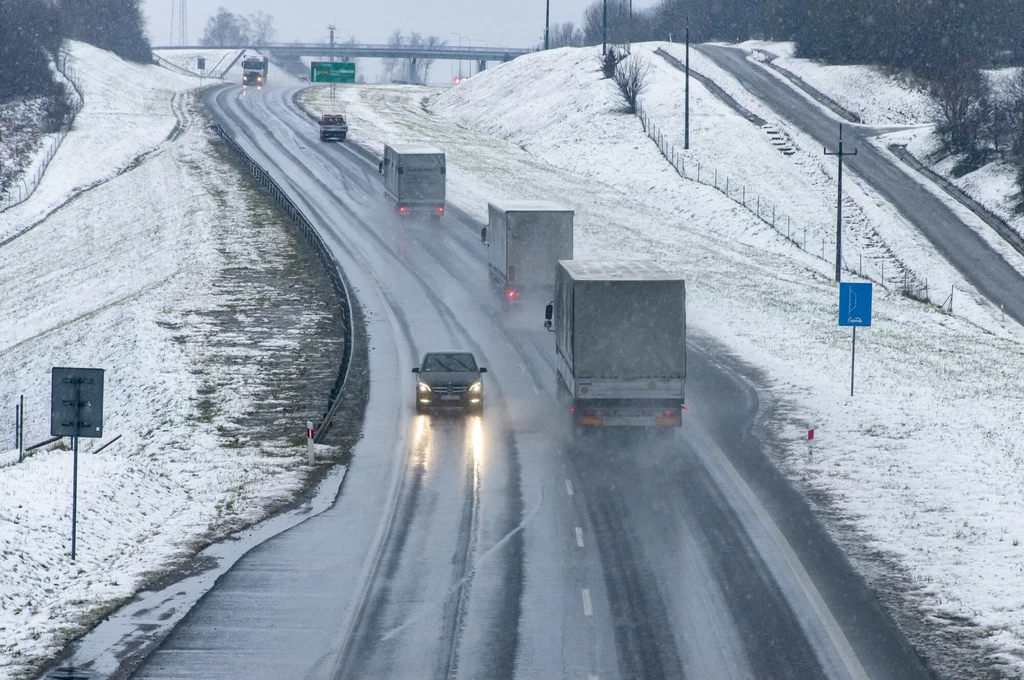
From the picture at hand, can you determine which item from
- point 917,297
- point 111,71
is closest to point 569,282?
point 917,297

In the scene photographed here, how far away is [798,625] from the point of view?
1622 cm

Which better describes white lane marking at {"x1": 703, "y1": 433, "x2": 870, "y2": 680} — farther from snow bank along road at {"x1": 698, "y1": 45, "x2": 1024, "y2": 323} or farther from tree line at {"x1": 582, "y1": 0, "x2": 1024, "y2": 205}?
tree line at {"x1": 582, "y1": 0, "x2": 1024, "y2": 205}

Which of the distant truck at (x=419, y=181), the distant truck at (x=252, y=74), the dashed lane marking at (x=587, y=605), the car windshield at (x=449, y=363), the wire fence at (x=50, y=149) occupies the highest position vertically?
the distant truck at (x=252, y=74)

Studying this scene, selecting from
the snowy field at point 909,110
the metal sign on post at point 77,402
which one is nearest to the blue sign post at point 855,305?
the metal sign on post at point 77,402

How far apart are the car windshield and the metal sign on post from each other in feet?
38.5

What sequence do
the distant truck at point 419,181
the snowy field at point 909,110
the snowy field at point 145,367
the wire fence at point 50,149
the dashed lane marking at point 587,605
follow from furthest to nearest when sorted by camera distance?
1. the wire fence at point 50,149
2. the snowy field at point 909,110
3. the distant truck at point 419,181
4. the snowy field at point 145,367
5. the dashed lane marking at point 587,605

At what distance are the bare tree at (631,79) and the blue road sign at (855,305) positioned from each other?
65928 millimetres

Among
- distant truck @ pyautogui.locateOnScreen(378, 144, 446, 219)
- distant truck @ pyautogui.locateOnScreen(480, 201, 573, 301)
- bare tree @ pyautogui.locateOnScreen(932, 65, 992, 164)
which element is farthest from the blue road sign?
bare tree @ pyautogui.locateOnScreen(932, 65, 992, 164)

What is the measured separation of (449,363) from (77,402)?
1243cm

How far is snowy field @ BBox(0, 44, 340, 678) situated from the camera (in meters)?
18.9

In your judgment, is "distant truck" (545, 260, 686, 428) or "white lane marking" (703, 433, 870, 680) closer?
"white lane marking" (703, 433, 870, 680)

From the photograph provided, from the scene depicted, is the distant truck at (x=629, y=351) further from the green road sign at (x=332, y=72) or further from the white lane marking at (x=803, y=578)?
the green road sign at (x=332, y=72)

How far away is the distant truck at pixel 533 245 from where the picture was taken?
1487 inches

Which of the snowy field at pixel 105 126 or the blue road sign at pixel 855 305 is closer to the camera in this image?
the blue road sign at pixel 855 305
